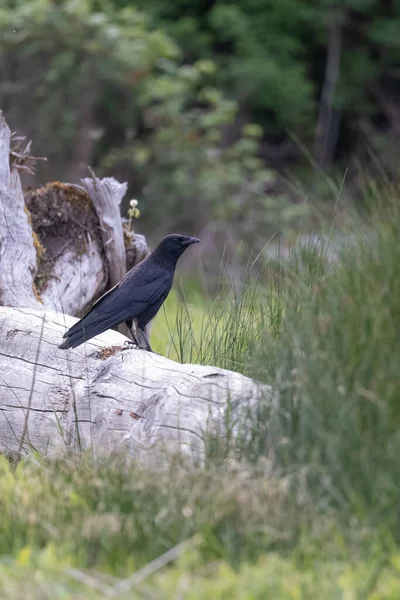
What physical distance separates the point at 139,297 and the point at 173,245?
1.90ft

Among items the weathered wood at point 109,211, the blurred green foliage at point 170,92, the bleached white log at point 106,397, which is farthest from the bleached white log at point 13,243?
the blurred green foliage at point 170,92

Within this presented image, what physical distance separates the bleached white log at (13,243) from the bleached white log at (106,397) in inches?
13.5

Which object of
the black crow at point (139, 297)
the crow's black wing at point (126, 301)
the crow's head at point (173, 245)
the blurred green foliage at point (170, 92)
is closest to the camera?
the crow's black wing at point (126, 301)

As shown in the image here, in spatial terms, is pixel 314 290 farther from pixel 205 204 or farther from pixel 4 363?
pixel 205 204

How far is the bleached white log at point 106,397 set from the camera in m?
3.35

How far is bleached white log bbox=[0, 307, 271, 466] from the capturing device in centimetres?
335

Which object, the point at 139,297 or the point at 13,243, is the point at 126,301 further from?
the point at 13,243

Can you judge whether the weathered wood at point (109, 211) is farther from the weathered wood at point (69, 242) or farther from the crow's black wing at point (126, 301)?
the crow's black wing at point (126, 301)

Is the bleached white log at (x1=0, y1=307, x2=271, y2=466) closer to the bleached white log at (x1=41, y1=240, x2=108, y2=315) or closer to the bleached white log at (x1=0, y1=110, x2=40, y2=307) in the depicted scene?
the bleached white log at (x1=0, y1=110, x2=40, y2=307)

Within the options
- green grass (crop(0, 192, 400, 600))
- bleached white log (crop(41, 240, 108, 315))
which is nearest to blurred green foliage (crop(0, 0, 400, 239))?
bleached white log (crop(41, 240, 108, 315))

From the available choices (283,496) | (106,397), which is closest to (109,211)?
(106,397)

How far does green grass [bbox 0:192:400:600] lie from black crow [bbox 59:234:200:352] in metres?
1.16

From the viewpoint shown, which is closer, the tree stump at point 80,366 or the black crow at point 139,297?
the tree stump at point 80,366

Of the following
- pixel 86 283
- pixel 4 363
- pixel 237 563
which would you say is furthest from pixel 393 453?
pixel 86 283
